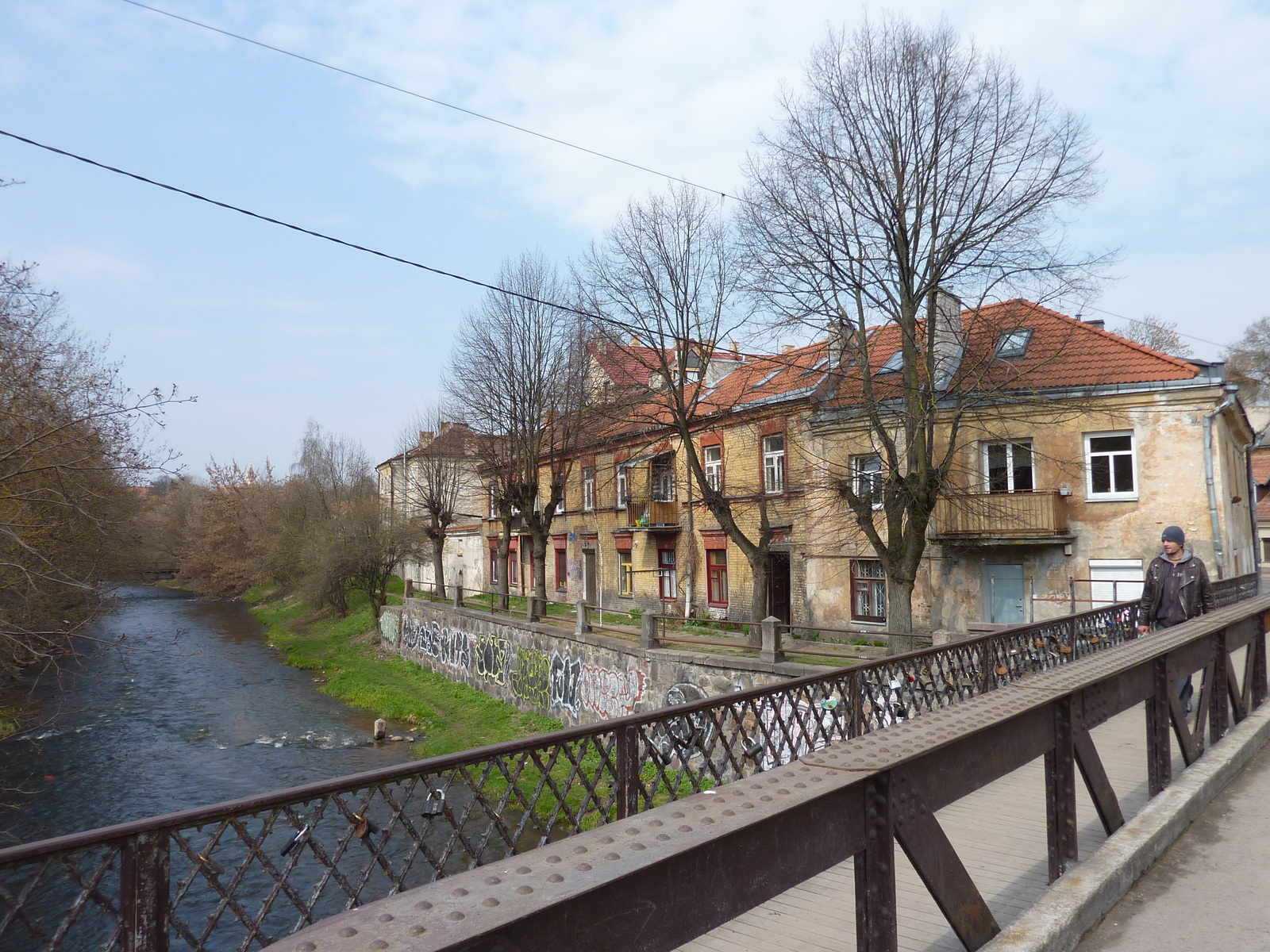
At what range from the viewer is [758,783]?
114 inches

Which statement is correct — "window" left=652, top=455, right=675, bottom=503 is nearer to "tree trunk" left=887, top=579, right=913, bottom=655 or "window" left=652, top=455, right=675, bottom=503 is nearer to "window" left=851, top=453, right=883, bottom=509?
"window" left=851, top=453, right=883, bottom=509

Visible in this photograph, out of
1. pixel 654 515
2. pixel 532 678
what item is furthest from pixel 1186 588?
pixel 654 515

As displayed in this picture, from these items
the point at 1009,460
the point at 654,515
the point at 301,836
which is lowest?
the point at 301,836

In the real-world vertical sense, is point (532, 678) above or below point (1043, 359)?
below

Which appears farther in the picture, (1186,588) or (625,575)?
(625,575)

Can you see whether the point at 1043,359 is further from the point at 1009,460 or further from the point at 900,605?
the point at 900,605

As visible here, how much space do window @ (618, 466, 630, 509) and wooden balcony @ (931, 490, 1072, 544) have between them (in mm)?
12642

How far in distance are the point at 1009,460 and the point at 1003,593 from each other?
3.15m

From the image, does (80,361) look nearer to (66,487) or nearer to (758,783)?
(66,487)

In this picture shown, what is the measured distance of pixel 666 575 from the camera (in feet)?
90.5

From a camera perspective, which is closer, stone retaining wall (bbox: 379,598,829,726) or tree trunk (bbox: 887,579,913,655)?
stone retaining wall (bbox: 379,598,829,726)

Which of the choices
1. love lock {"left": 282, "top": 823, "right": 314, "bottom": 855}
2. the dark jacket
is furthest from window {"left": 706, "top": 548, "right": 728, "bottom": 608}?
love lock {"left": 282, "top": 823, "right": 314, "bottom": 855}

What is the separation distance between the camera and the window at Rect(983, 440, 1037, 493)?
63.8 ft

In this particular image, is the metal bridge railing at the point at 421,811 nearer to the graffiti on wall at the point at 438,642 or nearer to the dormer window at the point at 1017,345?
the dormer window at the point at 1017,345
